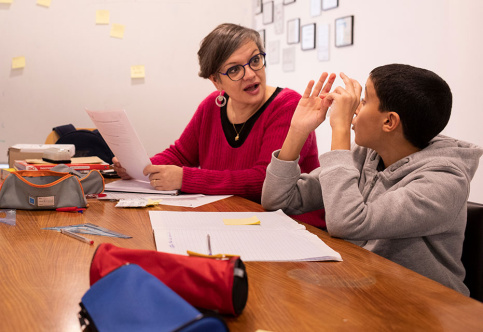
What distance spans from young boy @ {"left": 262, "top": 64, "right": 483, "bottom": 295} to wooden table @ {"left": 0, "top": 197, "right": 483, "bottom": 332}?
126mm

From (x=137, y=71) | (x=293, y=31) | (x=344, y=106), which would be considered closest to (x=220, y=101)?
(x=344, y=106)

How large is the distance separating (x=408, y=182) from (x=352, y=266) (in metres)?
0.35

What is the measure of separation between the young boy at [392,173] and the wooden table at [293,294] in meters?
0.13

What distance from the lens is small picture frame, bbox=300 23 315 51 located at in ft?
12.0

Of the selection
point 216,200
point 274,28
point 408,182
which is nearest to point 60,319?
point 408,182

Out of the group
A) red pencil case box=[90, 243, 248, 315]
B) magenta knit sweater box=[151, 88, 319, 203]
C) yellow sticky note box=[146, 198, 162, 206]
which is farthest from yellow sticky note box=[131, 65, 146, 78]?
red pencil case box=[90, 243, 248, 315]

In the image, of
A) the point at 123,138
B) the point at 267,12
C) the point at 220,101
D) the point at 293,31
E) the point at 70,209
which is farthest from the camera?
the point at 267,12

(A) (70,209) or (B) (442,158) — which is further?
(A) (70,209)

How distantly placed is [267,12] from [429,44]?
74.3 inches

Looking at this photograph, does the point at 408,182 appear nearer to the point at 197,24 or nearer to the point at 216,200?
the point at 216,200

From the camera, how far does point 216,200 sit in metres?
1.63

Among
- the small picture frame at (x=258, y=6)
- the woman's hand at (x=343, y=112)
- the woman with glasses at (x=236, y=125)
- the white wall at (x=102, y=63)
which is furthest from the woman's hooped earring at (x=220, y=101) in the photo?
the small picture frame at (x=258, y=6)

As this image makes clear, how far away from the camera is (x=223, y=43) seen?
192 centimetres

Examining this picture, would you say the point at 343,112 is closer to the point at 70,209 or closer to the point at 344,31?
the point at 70,209
